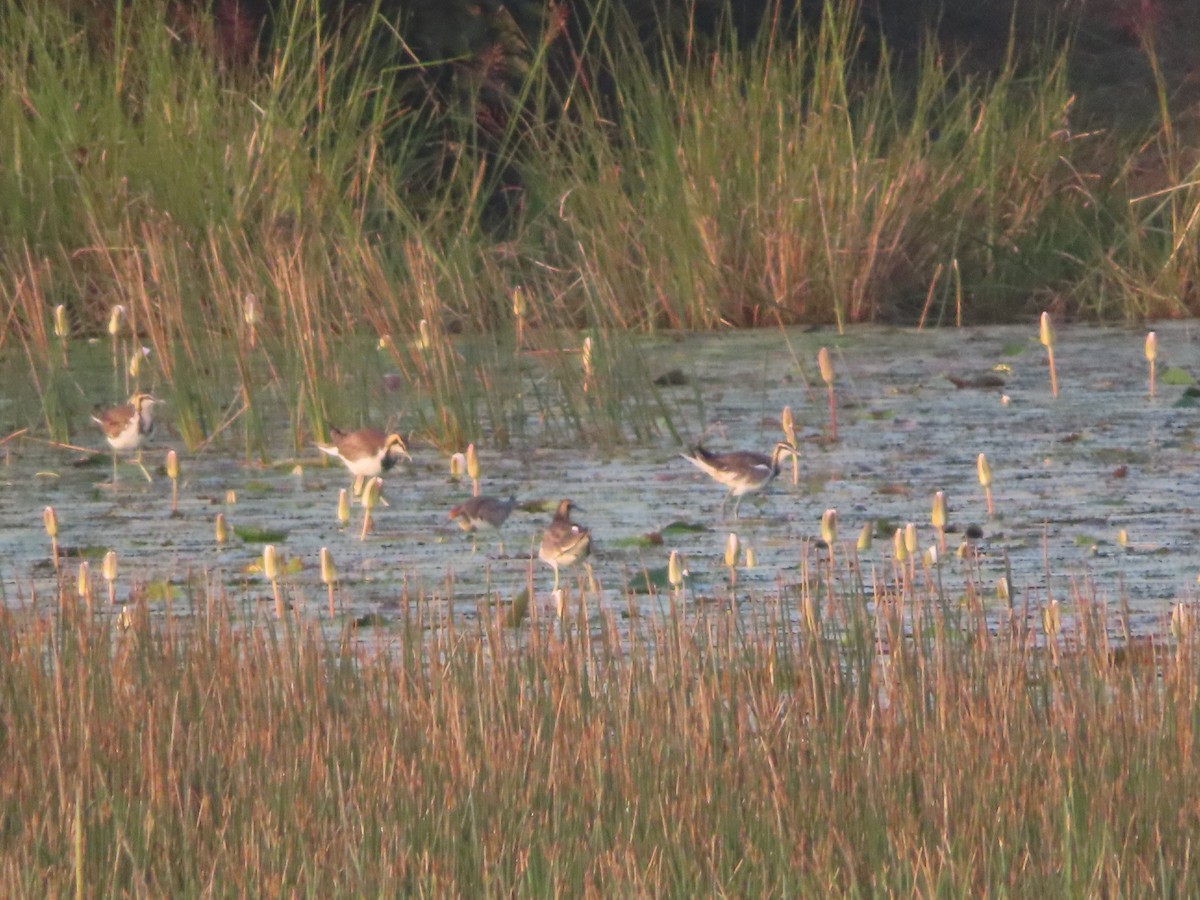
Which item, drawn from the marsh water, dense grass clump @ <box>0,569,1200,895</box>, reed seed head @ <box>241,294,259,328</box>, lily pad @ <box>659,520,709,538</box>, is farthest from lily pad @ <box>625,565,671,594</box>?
reed seed head @ <box>241,294,259,328</box>

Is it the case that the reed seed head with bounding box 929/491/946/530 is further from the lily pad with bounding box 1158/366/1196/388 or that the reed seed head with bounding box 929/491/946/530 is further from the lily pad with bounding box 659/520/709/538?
the lily pad with bounding box 1158/366/1196/388

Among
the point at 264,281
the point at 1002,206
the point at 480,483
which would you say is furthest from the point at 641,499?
the point at 1002,206

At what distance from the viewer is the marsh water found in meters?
4.84

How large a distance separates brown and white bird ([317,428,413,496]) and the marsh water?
0.43ft

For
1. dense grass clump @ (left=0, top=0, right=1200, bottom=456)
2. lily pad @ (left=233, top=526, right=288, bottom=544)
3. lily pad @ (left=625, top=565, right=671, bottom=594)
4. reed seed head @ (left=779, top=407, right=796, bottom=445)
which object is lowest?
lily pad @ (left=625, top=565, right=671, bottom=594)

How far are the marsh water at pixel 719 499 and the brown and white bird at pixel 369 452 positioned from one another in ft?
0.43

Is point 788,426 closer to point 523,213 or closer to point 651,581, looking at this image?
point 651,581

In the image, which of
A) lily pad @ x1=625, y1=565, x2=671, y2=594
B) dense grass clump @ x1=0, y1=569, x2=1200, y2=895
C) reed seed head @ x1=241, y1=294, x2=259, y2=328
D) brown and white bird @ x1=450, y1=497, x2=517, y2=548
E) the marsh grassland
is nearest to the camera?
dense grass clump @ x1=0, y1=569, x2=1200, y2=895

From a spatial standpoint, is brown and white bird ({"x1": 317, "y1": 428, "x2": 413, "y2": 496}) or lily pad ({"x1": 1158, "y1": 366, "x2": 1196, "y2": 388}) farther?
lily pad ({"x1": 1158, "y1": 366, "x2": 1196, "y2": 388})

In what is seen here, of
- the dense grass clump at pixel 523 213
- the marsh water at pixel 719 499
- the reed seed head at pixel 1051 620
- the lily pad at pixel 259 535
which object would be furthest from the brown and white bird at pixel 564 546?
the dense grass clump at pixel 523 213

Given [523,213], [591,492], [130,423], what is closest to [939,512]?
[591,492]

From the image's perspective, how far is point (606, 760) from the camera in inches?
132

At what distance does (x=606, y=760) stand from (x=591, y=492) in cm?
273

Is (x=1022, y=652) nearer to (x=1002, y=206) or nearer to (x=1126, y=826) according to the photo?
(x=1126, y=826)
